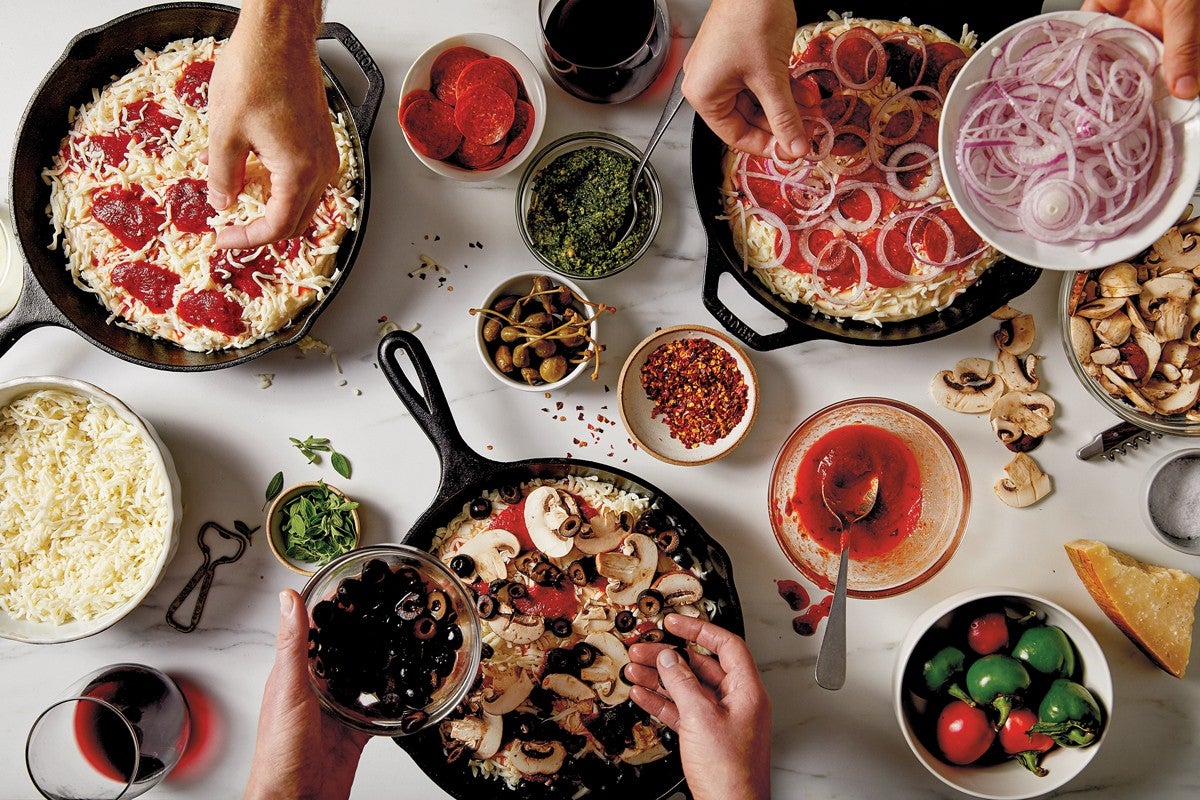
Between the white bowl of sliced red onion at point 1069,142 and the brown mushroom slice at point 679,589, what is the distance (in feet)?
4.16

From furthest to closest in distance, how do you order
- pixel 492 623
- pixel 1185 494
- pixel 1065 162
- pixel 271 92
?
pixel 1185 494 < pixel 492 623 < pixel 1065 162 < pixel 271 92

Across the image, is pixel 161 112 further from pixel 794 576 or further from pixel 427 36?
pixel 794 576

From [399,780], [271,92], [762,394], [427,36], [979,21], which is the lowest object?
[399,780]

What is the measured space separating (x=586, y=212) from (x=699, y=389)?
0.65 metres

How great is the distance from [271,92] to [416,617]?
1.34m

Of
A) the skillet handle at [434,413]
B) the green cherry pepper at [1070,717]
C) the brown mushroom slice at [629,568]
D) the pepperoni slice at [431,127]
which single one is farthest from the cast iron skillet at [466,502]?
the green cherry pepper at [1070,717]

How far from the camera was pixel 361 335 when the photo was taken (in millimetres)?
2662

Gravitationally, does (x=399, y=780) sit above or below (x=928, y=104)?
below

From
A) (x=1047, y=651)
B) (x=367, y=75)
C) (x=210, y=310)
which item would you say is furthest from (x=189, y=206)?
(x=1047, y=651)

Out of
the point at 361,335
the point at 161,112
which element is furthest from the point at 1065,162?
the point at 161,112

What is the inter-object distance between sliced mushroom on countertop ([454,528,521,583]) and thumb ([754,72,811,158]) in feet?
4.50

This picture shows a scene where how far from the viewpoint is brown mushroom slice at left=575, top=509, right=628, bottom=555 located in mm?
2467

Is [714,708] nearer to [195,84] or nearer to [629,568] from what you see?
[629,568]

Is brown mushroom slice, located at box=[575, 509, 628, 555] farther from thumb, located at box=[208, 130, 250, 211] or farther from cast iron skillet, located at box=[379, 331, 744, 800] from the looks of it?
thumb, located at box=[208, 130, 250, 211]
